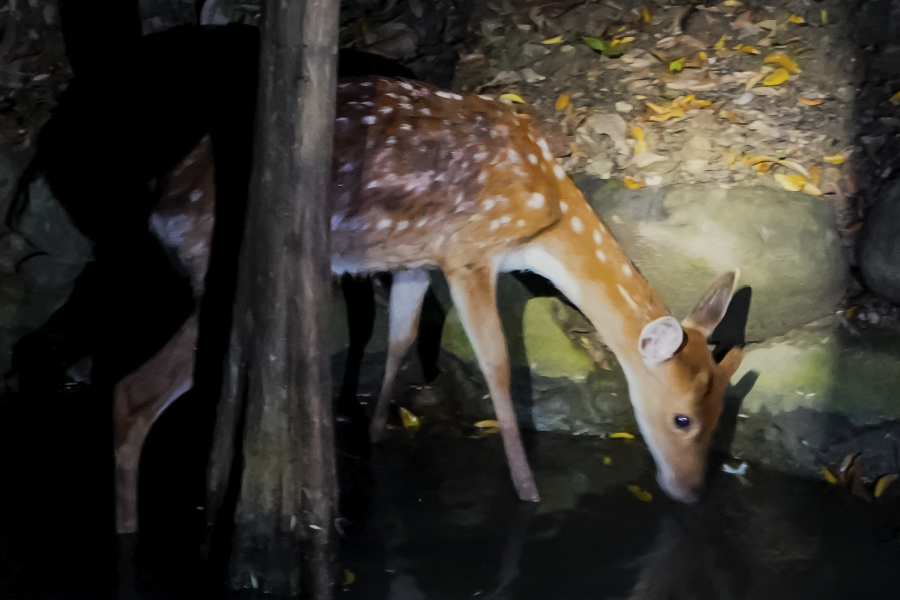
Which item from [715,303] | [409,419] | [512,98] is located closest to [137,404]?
[409,419]

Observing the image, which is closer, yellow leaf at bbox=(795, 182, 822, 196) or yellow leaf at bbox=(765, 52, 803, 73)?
yellow leaf at bbox=(795, 182, 822, 196)

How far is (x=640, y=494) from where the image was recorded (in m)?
3.79

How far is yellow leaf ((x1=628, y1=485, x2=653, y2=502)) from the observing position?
12.3 ft

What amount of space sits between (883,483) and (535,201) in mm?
2174

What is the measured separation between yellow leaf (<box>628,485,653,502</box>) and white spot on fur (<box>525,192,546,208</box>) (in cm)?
143

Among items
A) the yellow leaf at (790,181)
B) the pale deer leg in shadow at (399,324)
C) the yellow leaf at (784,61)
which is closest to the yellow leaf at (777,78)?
the yellow leaf at (784,61)

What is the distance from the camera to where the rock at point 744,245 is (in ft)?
13.7

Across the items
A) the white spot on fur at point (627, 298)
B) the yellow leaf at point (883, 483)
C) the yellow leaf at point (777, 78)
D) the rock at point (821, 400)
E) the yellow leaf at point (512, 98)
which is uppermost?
the yellow leaf at point (777, 78)

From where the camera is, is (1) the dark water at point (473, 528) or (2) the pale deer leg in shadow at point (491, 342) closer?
(1) the dark water at point (473, 528)

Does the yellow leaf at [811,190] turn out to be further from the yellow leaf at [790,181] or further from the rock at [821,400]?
the rock at [821,400]

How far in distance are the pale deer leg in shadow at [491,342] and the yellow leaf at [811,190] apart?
1.90 m

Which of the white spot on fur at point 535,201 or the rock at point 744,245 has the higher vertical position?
the white spot on fur at point 535,201

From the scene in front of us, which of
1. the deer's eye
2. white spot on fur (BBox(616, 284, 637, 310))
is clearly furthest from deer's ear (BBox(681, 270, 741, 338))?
the deer's eye

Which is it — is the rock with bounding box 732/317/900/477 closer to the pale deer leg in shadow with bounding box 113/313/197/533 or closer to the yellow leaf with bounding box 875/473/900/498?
the yellow leaf with bounding box 875/473/900/498
